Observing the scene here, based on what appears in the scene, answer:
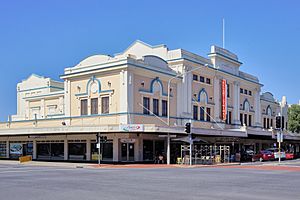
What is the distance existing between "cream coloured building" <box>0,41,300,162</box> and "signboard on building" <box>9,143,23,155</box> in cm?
14

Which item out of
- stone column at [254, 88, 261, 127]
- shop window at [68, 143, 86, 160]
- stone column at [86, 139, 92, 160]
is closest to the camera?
stone column at [86, 139, 92, 160]

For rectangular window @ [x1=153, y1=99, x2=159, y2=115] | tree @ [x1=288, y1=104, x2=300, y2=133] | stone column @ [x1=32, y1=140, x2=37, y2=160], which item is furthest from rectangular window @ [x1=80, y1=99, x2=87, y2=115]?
tree @ [x1=288, y1=104, x2=300, y2=133]

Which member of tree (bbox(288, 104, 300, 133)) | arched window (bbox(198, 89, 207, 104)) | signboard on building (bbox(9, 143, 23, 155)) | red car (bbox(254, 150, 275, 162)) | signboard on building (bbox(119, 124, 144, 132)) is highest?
arched window (bbox(198, 89, 207, 104))

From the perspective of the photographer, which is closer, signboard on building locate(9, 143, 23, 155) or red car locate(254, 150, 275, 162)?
red car locate(254, 150, 275, 162)

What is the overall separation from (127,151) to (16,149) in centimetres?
1813

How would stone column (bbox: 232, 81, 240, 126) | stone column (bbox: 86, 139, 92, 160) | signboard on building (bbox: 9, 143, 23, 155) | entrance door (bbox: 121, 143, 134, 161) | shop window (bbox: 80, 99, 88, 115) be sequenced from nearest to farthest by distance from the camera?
entrance door (bbox: 121, 143, 134, 161) → stone column (bbox: 86, 139, 92, 160) → shop window (bbox: 80, 99, 88, 115) → signboard on building (bbox: 9, 143, 23, 155) → stone column (bbox: 232, 81, 240, 126)

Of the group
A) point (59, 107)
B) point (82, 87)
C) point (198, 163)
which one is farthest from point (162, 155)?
point (59, 107)

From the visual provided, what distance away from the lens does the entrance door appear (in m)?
43.6

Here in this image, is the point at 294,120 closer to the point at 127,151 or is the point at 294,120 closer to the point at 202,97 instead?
the point at 202,97

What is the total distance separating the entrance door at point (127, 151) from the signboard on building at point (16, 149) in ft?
54.4

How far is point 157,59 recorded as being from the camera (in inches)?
1948

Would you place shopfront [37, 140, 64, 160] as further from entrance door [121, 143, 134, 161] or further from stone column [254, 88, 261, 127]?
stone column [254, 88, 261, 127]

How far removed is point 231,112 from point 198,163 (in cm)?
2200

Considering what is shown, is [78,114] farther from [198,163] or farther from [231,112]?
[231,112]
